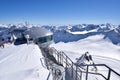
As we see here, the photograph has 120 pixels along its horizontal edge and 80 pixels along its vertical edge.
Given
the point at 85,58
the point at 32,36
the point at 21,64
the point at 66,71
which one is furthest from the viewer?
the point at 32,36

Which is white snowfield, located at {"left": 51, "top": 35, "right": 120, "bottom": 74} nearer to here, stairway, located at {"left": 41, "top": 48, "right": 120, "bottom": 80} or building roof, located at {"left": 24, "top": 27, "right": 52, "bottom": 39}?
building roof, located at {"left": 24, "top": 27, "right": 52, "bottom": 39}

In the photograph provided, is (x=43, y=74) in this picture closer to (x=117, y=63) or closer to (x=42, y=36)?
(x=42, y=36)

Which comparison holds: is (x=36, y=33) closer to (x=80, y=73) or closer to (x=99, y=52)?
(x=80, y=73)

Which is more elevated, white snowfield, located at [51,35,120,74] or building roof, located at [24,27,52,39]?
building roof, located at [24,27,52,39]

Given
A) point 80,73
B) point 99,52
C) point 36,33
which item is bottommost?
point 99,52

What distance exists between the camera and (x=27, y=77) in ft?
19.0

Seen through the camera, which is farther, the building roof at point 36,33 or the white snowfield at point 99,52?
the white snowfield at point 99,52

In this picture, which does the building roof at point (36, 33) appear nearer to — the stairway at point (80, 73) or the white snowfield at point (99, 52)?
the white snowfield at point (99, 52)

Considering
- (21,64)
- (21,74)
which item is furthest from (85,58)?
(21,74)

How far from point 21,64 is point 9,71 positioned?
1.04 m

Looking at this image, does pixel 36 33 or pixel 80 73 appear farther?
pixel 36 33

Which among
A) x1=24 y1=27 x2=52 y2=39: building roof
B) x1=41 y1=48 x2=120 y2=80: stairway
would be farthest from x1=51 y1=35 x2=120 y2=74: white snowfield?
x1=41 y1=48 x2=120 y2=80: stairway

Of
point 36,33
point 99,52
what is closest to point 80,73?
point 36,33

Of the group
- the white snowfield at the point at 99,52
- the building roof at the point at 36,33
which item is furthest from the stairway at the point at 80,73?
the building roof at the point at 36,33
